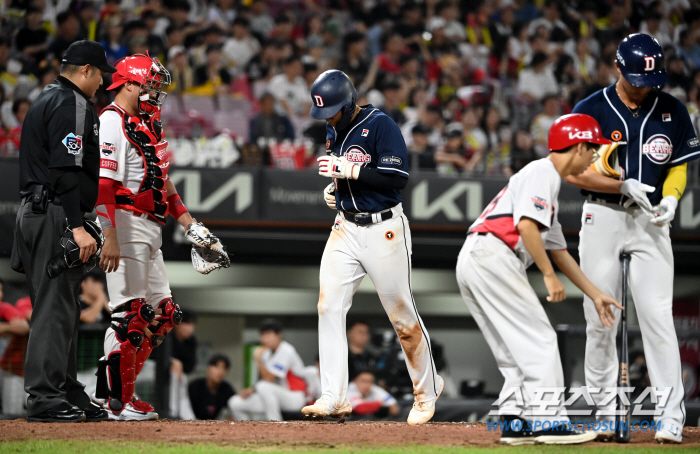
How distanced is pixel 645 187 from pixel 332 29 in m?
9.32

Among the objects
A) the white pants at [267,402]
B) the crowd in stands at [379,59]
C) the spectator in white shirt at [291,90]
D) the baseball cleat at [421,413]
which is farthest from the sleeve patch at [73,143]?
the spectator in white shirt at [291,90]

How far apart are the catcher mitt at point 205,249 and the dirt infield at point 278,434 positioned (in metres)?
1.04

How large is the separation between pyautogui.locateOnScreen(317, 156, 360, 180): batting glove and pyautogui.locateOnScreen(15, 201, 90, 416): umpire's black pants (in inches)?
58.0

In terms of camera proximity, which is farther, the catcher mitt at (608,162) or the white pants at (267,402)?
the white pants at (267,402)

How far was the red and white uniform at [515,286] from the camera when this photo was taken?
385 centimetres

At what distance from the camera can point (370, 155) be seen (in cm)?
488

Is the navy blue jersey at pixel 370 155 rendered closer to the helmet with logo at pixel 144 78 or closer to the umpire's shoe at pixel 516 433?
the helmet with logo at pixel 144 78

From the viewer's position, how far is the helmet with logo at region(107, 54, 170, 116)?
4891 millimetres

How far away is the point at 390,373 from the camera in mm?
8977

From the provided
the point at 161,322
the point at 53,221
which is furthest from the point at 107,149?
the point at 161,322

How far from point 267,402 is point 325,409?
414 cm

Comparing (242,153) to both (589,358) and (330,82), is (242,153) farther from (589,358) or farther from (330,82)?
(589,358)

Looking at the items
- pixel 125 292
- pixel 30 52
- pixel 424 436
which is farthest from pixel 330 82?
pixel 30 52

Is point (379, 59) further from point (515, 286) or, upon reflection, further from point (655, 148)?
point (515, 286)
